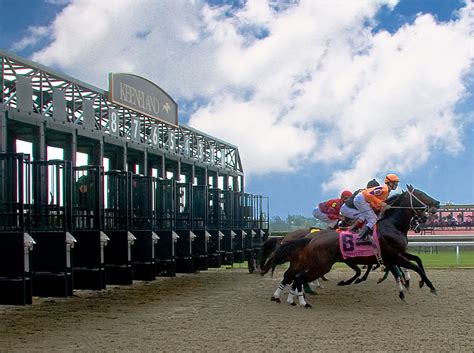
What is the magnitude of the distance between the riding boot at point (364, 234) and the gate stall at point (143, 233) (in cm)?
459

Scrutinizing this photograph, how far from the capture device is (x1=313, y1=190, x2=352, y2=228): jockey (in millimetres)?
11648

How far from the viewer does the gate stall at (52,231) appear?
9477 mm

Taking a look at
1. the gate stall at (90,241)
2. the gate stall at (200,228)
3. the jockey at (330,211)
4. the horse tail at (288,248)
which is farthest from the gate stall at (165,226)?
the horse tail at (288,248)

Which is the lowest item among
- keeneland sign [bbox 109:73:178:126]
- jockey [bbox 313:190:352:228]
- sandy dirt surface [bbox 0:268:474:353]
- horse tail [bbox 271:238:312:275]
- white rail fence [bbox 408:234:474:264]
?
sandy dirt surface [bbox 0:268:474:353]

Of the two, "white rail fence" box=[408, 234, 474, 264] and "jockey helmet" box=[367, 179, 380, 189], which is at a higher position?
"jockey helmet" box=[367, 179, 380, 189]

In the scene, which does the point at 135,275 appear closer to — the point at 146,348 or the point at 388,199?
the point at 388,199

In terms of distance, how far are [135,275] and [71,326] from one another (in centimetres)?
521

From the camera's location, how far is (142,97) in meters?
19.1

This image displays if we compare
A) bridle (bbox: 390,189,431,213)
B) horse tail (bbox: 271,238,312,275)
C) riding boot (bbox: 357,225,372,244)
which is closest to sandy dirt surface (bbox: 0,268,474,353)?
horse tail (bbox: 271,238,312,275)

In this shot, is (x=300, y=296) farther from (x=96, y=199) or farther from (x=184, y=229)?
(x=184, y=229)

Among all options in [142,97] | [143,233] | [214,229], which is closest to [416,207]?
[143,233]

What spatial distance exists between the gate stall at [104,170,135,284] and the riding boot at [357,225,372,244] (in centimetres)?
419

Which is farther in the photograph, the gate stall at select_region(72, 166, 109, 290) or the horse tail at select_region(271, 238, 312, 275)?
the gate stall at select_region(72, 166, 109, 290)

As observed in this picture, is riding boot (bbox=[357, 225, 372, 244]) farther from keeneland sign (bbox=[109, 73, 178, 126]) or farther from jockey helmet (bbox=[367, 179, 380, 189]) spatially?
keeneland sign (bbox=[109, 73, 178, 126])
